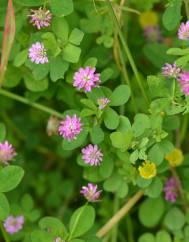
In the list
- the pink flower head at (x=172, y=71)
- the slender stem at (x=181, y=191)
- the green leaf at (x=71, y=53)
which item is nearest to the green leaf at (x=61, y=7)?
the green leaf at (x=71, y=53)

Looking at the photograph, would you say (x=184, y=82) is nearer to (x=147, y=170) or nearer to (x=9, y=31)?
(x=147, y=170)

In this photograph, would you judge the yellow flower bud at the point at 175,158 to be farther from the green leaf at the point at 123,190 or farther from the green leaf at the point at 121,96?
the green leaf at the point at 121,96

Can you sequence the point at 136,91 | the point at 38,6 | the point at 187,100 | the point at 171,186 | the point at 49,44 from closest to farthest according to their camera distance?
the point at 187,100 < the point at 49,44 < the point at 38,6 < the point at 171,186 < the point at 136,91

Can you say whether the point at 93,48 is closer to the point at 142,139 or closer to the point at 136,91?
the point at 136,91

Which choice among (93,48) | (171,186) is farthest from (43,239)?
(93,48)

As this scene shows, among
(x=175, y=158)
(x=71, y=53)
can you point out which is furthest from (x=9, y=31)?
(x=175, y=158)
